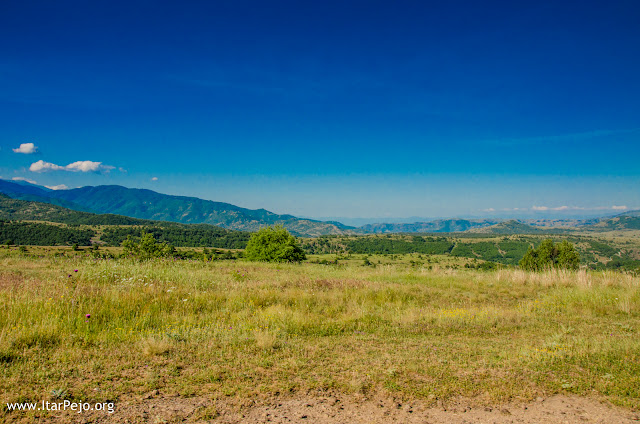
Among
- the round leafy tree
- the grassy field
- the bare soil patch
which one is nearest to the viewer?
the bare soil patch

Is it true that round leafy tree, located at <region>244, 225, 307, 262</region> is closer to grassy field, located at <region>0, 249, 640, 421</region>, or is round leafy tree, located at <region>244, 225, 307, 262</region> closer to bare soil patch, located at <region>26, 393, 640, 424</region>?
grassy field, located at <region>0, 249, 640, 421</region>

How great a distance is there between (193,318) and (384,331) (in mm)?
4704

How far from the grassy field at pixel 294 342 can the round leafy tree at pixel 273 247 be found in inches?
767

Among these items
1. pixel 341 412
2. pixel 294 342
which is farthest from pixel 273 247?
pixel 341 412

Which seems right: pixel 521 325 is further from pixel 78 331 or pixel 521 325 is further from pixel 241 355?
pixel 78 331

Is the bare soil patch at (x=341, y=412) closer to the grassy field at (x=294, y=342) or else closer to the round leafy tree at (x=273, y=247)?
the grassy field at (x=294, y=342)

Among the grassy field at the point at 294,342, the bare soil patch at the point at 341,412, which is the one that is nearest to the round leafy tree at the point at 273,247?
the grassy field at the point at 294,342

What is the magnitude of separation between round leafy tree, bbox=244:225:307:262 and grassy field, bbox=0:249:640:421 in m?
19.5

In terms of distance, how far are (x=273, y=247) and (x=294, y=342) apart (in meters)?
26.0

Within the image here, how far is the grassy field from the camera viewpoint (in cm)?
467

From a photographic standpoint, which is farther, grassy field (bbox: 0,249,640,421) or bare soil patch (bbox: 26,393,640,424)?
grassy field (bbox: 0,249,640,421)

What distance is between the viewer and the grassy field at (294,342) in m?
4.67

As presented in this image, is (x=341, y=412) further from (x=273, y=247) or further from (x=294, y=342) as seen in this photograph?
(x=273, y=247)

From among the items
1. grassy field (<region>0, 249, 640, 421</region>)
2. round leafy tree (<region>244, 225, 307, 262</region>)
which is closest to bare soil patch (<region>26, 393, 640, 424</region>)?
grassy field (<region>0, 249, 640, 421</region>)
